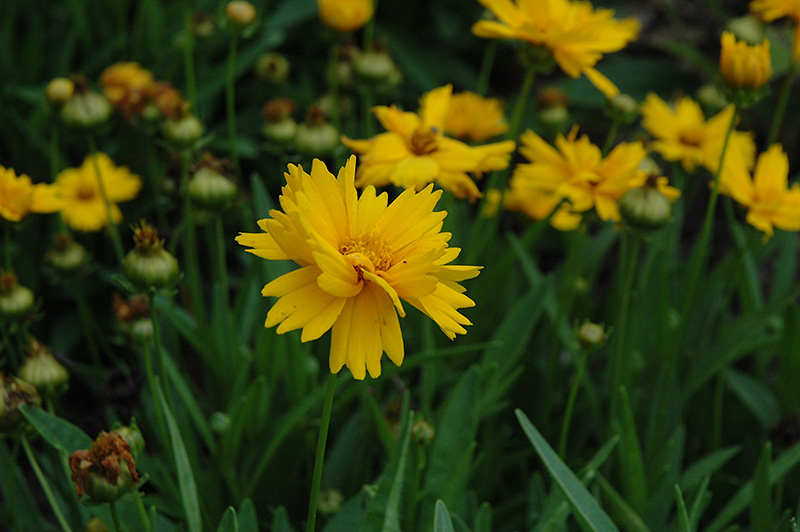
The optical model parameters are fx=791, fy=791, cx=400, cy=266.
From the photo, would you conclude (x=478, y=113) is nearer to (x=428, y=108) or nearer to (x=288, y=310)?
(x=428, y=108)

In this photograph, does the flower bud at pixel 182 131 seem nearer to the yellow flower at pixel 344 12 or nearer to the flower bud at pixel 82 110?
the flower bud at pixel 82 110

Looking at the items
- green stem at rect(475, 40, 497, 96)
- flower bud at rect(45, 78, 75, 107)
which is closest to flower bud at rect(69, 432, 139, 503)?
flower bud at rect(45, 78, 75, 107)

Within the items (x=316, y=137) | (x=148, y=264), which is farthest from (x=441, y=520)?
(x=316, y=137)

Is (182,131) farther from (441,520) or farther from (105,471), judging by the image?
(441,520)

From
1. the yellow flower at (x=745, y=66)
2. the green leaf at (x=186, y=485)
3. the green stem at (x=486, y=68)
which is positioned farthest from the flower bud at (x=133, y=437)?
the green stem at (x=486, y=68)

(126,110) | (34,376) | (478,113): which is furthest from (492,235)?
(34,376)
